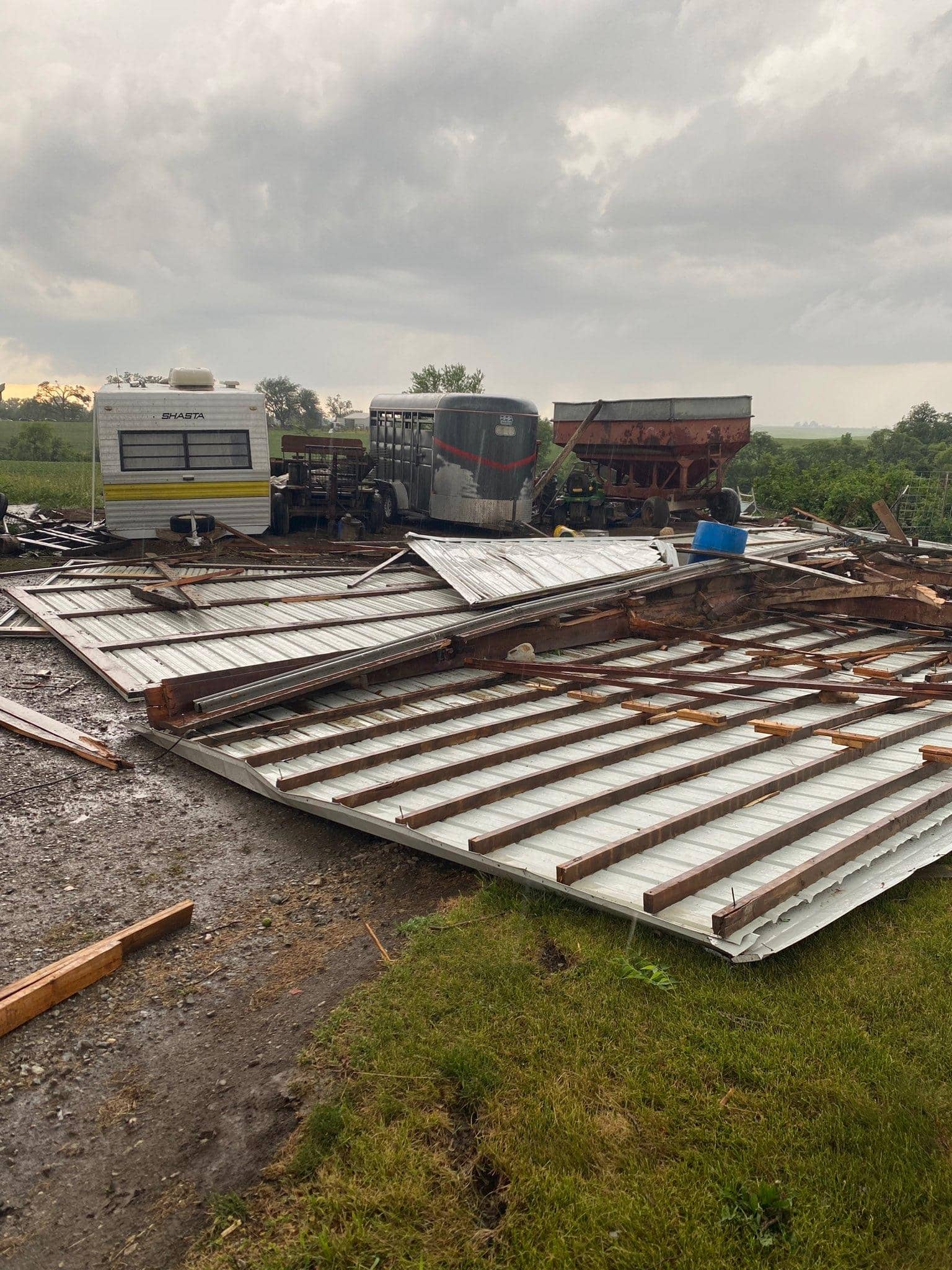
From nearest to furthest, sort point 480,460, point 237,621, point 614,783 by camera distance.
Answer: point 614,783, point 237,621, point 480,460

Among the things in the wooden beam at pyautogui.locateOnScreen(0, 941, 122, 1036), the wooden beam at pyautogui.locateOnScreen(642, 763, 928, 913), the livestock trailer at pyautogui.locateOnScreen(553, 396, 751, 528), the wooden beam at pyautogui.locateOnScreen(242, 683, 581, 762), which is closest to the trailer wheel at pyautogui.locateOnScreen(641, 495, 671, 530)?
the livestock trailer at pyautogui.locateOnScreen(553, 396, 751, 528)

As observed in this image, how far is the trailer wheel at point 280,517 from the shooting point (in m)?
20.8

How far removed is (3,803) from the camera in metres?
6.42

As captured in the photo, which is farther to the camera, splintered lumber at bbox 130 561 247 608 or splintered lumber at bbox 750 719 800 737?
splintered lumber at bbox 130 561 247 608

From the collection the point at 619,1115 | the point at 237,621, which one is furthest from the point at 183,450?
the point at 619,1115

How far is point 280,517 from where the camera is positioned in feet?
68.5

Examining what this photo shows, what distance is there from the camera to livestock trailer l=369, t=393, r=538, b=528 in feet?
66.6

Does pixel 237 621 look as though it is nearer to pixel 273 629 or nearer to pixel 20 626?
pixel 273 629

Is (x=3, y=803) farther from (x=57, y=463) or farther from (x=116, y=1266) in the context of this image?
(x=57, y=463)

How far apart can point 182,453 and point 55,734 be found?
1116cm

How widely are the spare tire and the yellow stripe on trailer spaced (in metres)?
0.43

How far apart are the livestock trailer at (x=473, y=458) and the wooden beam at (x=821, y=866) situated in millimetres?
15513

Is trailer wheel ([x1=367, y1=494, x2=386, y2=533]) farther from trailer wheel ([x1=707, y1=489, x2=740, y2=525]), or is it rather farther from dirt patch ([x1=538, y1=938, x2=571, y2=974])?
dirt patch ([x1=538, y1=938, x2=571, y2=974])

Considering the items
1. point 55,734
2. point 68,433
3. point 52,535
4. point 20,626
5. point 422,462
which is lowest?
point 55,734
